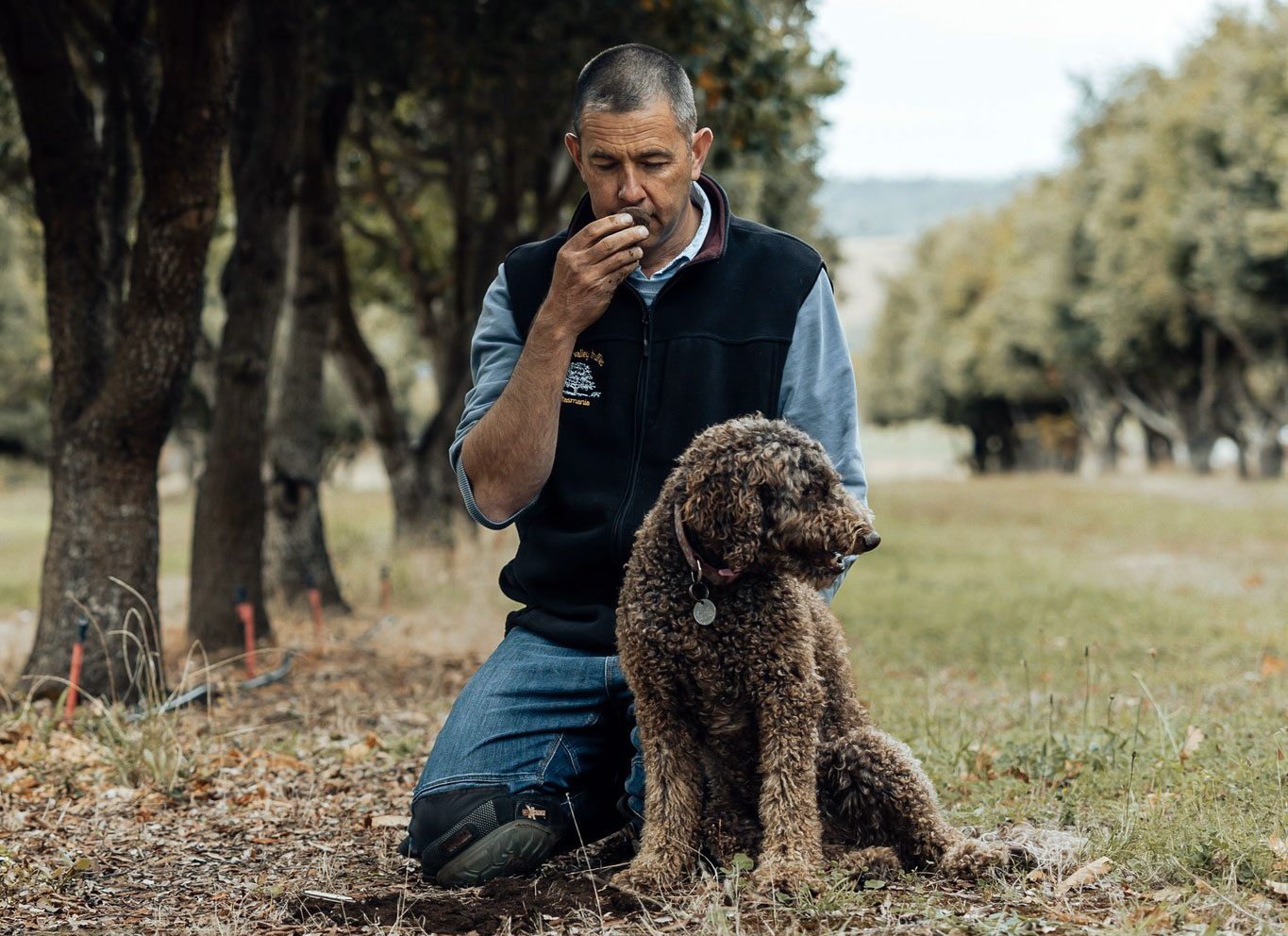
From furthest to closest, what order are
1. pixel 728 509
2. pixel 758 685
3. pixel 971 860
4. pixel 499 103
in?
pixel 499 103 < pixel 971 860 < pixel 758 685 < pixel 728 509

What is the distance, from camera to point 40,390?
1484 inches

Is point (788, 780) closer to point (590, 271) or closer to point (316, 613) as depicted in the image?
point (590, 271)

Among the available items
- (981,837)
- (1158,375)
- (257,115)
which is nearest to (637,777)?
(981,837)

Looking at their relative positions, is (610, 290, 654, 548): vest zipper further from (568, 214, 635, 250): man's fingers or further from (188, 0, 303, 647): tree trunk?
(188, 0, 303, 647): tree trunk

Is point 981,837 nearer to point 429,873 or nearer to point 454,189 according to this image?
point 429,873

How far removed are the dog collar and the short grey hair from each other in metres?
1.31

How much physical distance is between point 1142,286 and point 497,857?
36994 mm

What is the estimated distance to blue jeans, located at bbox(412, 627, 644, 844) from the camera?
4.27 metres

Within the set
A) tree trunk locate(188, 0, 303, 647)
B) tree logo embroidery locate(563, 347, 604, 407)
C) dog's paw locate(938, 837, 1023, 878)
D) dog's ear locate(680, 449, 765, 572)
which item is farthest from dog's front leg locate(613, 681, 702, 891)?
tree trunk locate(188, 0, 303, 647)

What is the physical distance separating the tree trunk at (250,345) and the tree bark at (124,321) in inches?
55.9

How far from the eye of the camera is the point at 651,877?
377 centimetres

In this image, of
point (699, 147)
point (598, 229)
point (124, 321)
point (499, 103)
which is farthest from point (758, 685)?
point (499, 103)

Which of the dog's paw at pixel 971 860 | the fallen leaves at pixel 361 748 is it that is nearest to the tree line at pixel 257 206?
the fallen leaves at pixel 361 748

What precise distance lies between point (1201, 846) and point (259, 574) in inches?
264
